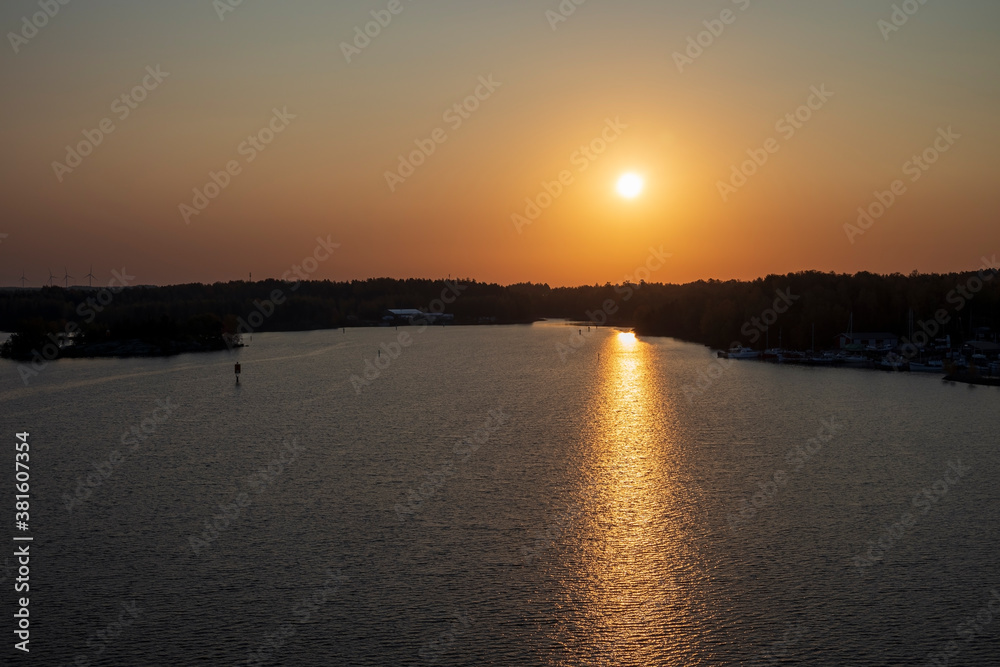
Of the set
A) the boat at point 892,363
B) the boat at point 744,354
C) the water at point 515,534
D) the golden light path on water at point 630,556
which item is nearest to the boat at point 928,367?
the boat at point 892,363

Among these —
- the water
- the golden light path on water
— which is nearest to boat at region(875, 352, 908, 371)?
the water

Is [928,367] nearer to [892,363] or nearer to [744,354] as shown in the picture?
[892,363]

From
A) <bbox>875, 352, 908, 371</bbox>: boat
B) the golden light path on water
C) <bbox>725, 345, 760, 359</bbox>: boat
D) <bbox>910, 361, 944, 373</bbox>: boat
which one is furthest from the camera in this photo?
<bbox>725, 345, 760, 359</bbox>: boat

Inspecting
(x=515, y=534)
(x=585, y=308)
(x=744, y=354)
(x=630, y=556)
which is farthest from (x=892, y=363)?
(x=585, y=308)

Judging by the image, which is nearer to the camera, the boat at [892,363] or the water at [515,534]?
the water at [515,534]

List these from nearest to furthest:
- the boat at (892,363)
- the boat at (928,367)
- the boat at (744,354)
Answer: the boat at (928,367) → the boat at (892,363) → the boat at (744,354)

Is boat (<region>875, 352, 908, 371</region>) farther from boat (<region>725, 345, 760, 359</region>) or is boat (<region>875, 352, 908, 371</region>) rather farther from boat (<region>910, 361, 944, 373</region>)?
boat (<region>725, 345, 760, 359</region>)

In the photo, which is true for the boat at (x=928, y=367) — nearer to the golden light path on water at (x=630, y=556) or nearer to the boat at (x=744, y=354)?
the boat at (x=744, y=354)
